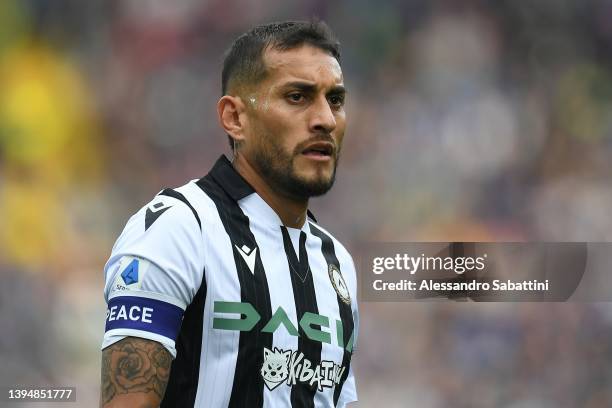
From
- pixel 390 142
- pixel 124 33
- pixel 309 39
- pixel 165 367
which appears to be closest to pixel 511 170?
pixel 390 142

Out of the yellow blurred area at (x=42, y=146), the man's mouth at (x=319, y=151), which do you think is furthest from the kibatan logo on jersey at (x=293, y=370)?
the yellow blurred area at (x=42, y=146)

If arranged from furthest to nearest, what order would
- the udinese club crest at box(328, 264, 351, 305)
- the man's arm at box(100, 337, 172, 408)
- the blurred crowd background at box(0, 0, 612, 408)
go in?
the blurred crowd background at box(0, 0, 612, 408)
the udinese club crest at box(328, 264, 351, 305)
the man's arm at box(100, 337, 172, 408)

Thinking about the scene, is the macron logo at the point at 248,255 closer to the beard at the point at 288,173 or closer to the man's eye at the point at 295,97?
the beard at the point at 288,173

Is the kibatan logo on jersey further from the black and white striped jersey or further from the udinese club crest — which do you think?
the udinese club crest

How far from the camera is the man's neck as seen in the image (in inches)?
77.7

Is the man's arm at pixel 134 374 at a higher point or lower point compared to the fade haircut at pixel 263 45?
lower

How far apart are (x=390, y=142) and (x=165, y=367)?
11.3ft

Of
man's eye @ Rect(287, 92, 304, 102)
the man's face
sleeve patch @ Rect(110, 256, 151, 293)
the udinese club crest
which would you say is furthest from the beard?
sleeve patch @ Rect(110, 256, 151, 293)

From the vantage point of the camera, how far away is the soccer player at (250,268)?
1.60 metres

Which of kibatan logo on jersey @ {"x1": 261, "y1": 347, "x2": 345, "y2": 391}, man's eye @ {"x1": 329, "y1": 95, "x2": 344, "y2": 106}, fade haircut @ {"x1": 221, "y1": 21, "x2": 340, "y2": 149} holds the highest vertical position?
fade haircut @ {"x1": 221, "y1": 21, "x2": 340, "y2": 149}

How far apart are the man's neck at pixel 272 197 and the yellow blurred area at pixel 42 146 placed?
2.98 m

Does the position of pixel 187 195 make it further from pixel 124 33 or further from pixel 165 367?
pixel 124 33

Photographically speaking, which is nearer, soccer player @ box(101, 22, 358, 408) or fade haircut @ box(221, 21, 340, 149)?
soccer player @ box(101, 22, 358, 408)

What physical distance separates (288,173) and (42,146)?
10.7ft
